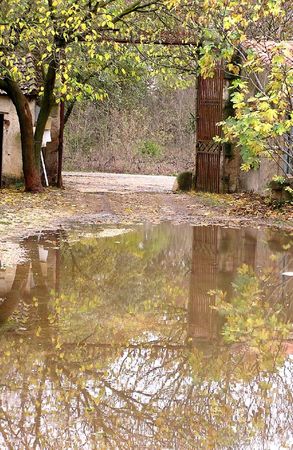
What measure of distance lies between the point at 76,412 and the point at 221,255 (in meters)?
5.93

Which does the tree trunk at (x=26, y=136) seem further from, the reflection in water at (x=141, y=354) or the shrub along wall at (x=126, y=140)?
the shrub along wall at (x=126, y=140)

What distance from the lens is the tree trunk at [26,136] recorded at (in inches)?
687

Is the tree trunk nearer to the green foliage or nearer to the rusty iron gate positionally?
the rusty iron gate

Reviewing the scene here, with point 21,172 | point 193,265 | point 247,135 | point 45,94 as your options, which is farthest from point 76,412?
point 21,172

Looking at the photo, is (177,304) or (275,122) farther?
(275,122)

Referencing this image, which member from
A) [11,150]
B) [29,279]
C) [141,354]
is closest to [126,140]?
[11,150]

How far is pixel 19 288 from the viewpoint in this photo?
7617 millimetres

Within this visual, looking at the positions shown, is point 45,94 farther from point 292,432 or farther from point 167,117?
point 167,117

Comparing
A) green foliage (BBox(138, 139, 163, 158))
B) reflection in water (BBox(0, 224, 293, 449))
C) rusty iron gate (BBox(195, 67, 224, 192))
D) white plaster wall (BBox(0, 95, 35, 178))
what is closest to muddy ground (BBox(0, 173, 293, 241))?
rusty iron gate (BBox(195, 67, 224, 192))

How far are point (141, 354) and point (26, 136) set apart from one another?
1289 centimetres

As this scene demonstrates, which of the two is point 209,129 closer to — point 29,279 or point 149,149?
point 29,279

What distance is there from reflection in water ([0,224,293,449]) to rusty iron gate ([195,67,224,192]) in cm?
989

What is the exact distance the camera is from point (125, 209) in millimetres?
15766

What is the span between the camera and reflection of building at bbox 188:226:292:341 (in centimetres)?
675
